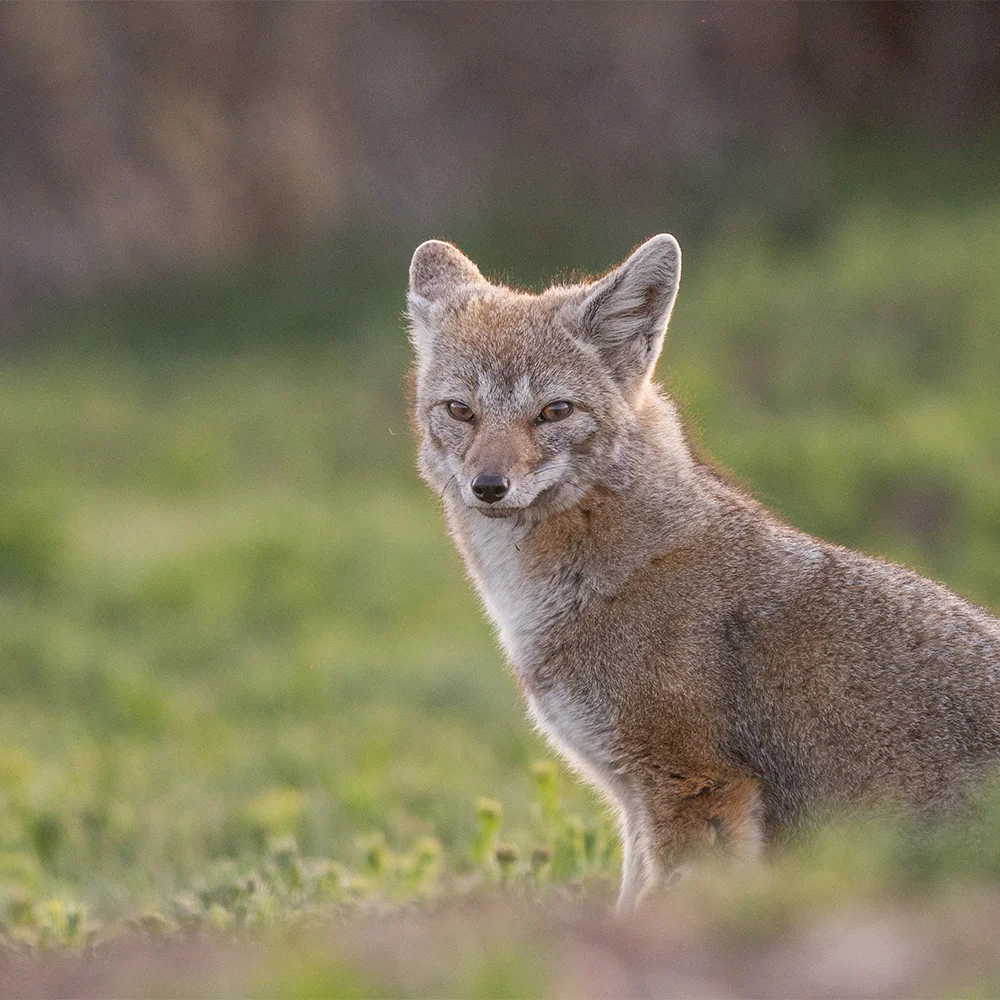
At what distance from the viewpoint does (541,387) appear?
5453 mm

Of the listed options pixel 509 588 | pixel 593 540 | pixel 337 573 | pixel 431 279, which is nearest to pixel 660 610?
pixel 593 540

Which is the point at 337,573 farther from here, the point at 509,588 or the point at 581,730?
the point at 581,730

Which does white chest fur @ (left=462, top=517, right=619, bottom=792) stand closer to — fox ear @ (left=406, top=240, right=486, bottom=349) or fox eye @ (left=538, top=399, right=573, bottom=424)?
fox eye @ (left=538, top=399, right=573, bottom=424)

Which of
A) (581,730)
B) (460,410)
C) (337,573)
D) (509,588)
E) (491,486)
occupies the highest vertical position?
(460,410)

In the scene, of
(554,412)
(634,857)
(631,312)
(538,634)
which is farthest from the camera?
(631,312)

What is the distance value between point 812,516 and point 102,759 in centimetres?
585

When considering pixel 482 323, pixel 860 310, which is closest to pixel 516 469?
pixel 482 323

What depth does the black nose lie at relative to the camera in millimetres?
5090

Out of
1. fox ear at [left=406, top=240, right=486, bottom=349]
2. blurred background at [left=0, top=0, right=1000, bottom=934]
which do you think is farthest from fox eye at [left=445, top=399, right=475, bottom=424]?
blurred background at [left=0, top=0, right=1000, bottom=934]

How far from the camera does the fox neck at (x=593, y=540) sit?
526 centimetres

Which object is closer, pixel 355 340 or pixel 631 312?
pixel 631 312

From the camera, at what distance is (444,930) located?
341 centimetres

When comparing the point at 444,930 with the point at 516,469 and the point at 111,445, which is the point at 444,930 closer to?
the point at 516,469

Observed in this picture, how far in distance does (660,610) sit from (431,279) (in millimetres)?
1955
